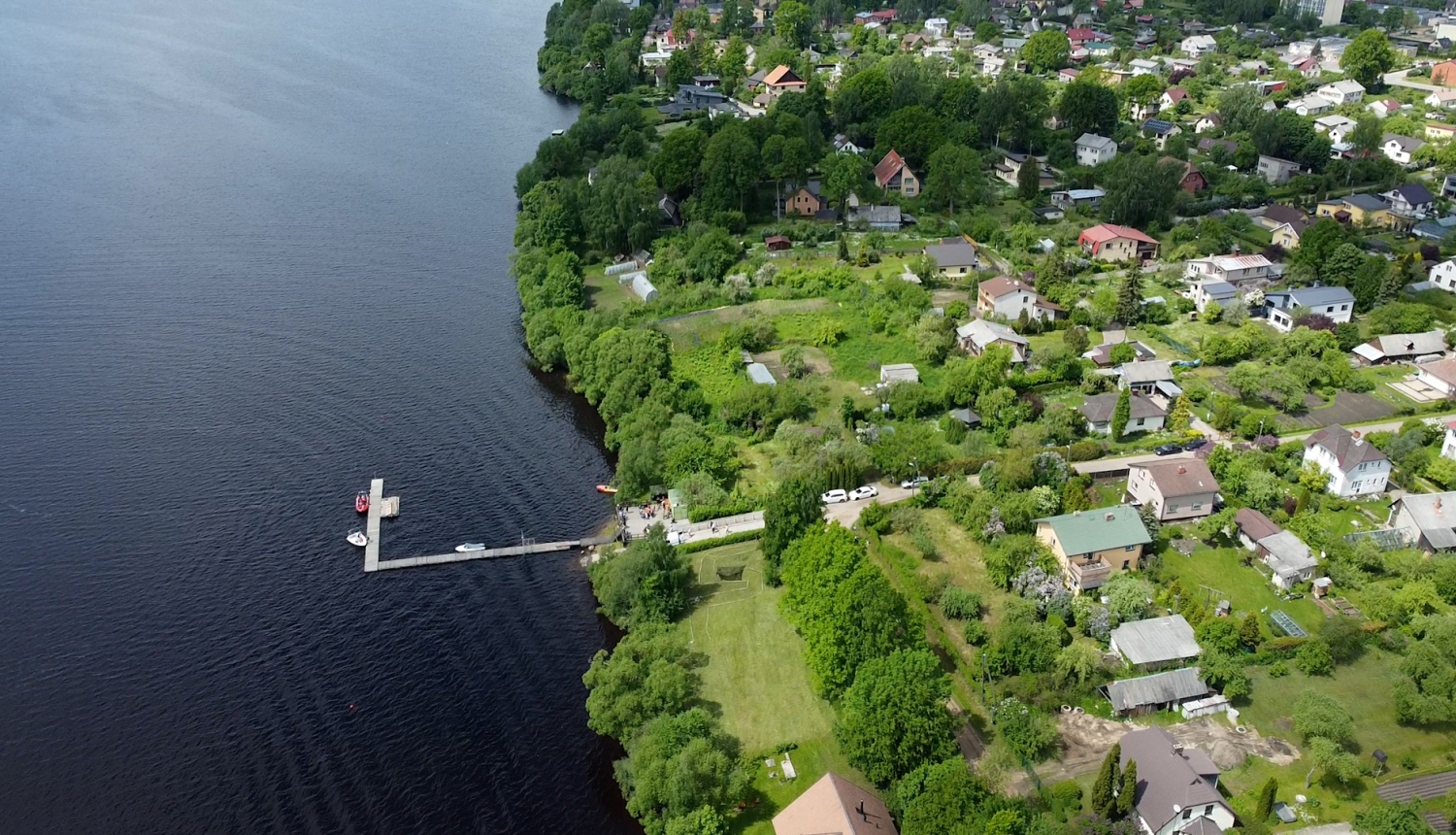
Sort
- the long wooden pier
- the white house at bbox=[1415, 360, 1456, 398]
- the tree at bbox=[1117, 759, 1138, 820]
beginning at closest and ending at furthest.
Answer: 1. the tree at bbox=[1117, 759, 1138, 820]
2. the long wooden pier
3. the white house at bbox=[1415, 360, 1456, 398]

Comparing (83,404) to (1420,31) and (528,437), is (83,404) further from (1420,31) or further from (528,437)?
(1420,31)

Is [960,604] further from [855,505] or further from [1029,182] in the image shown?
[1029,182]

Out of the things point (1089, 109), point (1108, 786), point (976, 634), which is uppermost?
point (1089, 109)

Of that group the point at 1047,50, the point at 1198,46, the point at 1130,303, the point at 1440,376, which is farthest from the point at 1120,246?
the point at 1198,46

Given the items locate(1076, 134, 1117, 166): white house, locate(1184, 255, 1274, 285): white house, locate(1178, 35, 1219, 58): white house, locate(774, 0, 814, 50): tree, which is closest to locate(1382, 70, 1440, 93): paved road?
locate(1178, 35, 1219, 58): white house

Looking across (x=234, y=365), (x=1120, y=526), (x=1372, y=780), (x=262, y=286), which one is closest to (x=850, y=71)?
(x=262, y=286)

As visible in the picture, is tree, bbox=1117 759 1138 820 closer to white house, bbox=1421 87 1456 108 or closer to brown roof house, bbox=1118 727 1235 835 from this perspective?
brown roof house, bbox=1118 727 1235 835
